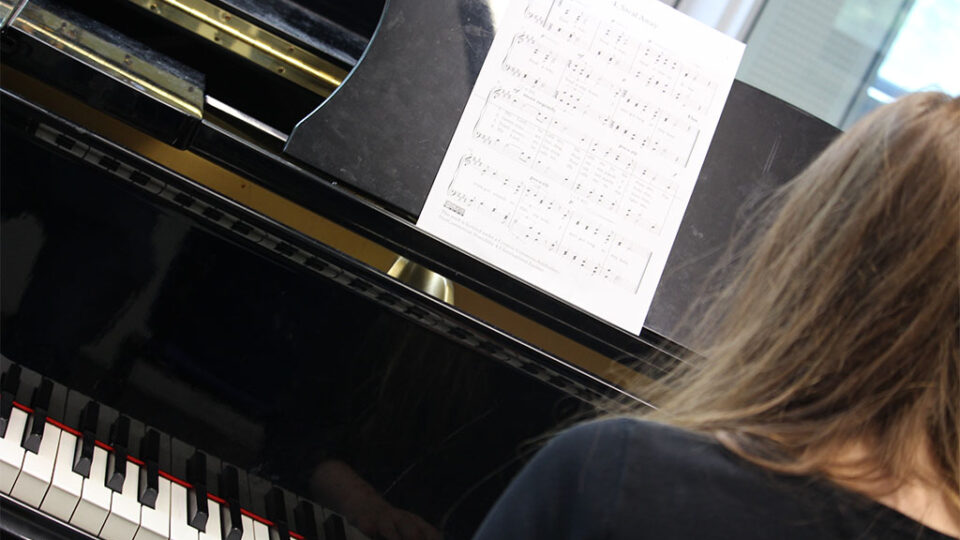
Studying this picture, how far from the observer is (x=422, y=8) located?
62.1 inches

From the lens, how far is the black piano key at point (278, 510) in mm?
1435

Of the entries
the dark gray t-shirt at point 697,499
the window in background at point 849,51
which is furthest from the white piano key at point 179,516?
the window in background at point 849,51

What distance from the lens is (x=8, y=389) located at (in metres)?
1.36

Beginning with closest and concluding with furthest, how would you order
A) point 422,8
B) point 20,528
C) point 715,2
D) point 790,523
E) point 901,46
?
point 790,523
point 20,528
point 422,8
point 715,2
point 901,46

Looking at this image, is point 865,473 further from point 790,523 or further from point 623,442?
point 623,442

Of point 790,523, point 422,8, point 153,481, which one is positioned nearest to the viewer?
point 790,523

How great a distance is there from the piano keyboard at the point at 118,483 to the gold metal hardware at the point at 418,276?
0.36 metres

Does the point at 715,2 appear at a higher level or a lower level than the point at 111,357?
higher

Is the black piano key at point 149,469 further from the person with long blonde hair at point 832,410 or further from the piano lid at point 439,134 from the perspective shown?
the person with long blonde hair at point 832,410

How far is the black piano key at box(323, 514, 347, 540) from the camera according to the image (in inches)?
58.1

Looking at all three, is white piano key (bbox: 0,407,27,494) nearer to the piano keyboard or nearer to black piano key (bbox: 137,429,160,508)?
the piano keyboard

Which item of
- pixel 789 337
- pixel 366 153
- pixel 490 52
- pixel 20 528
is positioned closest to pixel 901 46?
pixel 490 52

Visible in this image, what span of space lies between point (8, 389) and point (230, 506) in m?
0.34

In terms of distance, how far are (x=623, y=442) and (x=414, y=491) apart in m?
0.79
